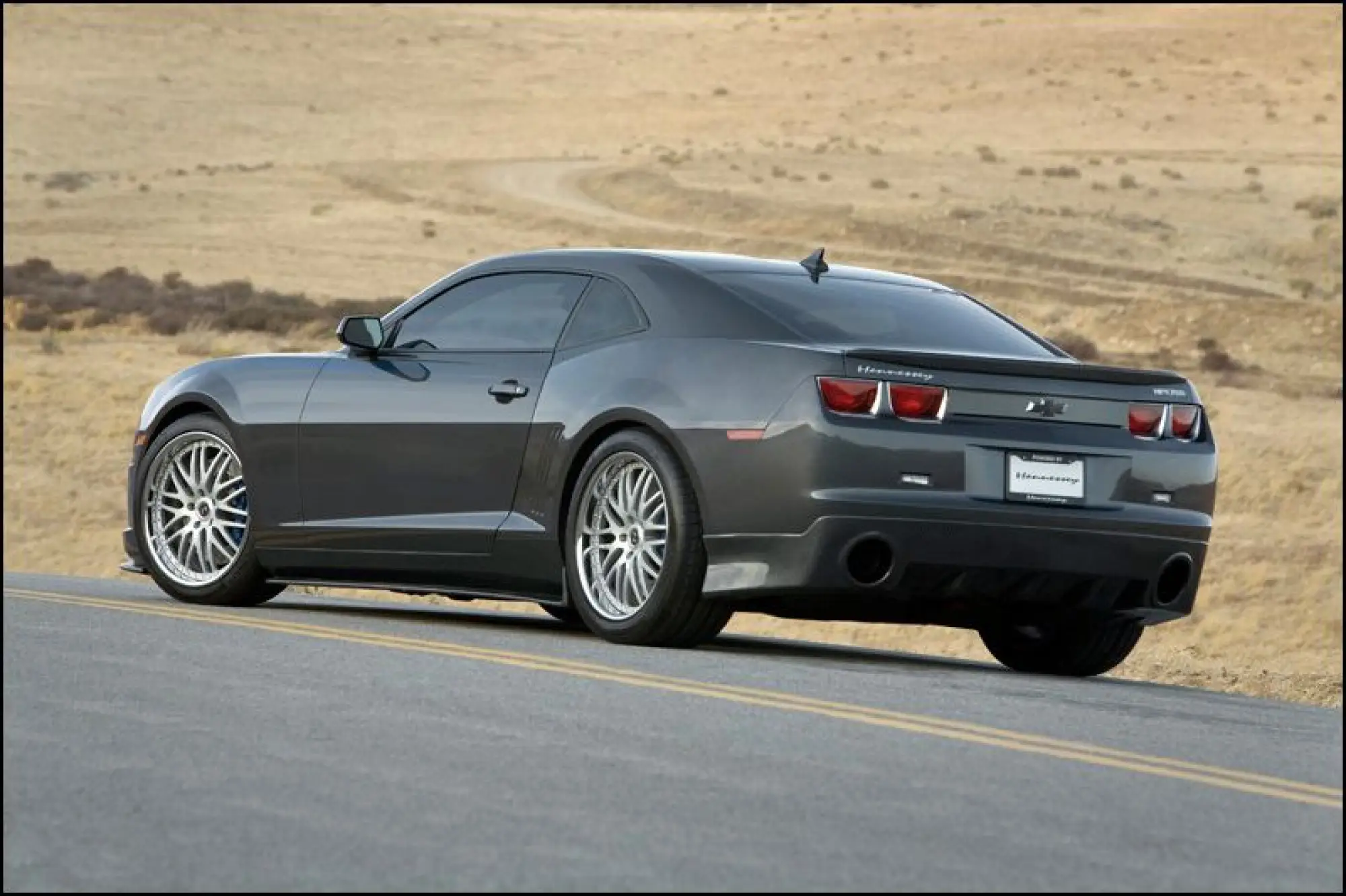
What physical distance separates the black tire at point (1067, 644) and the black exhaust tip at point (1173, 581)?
0.42 meters

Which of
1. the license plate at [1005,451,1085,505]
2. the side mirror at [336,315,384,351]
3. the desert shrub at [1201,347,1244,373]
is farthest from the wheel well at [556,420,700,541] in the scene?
the desert shrub at [1201,347,1244,373]

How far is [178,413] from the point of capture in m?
12.9

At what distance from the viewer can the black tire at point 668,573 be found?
10.6 m

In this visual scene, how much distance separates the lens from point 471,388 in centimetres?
1162

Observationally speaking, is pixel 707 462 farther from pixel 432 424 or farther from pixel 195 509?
pixel 195 509

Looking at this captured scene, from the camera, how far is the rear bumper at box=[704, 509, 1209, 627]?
10297 millimetres

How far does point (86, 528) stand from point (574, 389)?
42.5ft

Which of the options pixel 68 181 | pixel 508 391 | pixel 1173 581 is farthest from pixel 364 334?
pixel 68 181

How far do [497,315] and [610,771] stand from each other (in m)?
4.56

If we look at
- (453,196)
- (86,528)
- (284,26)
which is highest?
(284,26)

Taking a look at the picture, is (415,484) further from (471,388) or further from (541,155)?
(541,155)

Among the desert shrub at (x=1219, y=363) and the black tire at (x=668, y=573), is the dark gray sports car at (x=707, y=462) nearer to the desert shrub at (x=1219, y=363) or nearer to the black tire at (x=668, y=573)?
the black tire at (x=668, y=573)

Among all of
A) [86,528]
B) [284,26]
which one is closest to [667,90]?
[284,26]

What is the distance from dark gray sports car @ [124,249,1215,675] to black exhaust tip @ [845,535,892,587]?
0.03ft
